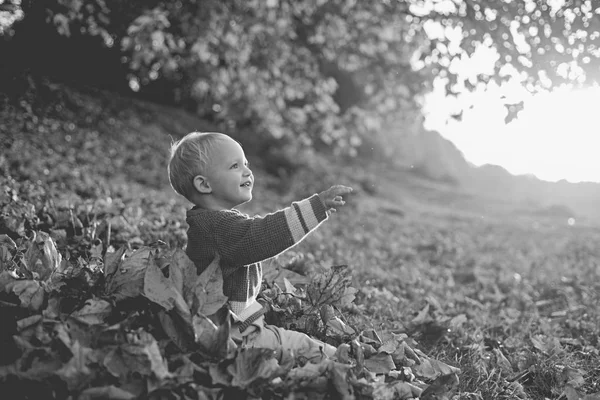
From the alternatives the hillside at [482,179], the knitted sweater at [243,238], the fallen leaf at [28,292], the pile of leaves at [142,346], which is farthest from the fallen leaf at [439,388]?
the hillside at [482,179]

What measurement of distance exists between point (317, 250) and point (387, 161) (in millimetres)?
23000

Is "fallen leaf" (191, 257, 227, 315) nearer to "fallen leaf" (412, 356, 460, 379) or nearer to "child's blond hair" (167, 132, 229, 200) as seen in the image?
"child's blond hair" (167, 132, 229, 200)

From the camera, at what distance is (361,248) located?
649cm

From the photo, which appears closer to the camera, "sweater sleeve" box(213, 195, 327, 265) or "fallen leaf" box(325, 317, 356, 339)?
"sweater sleeve" box(213, 195, 327, 265)

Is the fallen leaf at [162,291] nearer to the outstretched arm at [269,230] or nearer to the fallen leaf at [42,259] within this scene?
the outstretched arm at [269,230]

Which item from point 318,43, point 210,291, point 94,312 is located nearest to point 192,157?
point 210,291

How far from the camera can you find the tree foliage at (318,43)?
18.1 feet

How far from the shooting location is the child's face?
231 centimetres

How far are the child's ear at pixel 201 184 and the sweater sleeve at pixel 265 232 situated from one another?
7.5 inches

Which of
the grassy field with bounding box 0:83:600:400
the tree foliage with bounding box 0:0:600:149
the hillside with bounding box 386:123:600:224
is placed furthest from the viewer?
the hillside with bounding box 386:123:600:224

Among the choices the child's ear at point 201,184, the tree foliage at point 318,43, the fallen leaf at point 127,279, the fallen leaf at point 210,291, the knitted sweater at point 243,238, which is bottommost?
the fallen leaf at point 127,279

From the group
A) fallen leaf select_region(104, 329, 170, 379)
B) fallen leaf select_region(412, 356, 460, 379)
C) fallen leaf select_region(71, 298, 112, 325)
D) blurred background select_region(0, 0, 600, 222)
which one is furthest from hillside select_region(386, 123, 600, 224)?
fallen leaf select_region(104, 329, 170, 379)

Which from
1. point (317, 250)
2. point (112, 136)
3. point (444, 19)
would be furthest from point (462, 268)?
point (112, 136)

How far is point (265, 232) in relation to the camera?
7.01ft
